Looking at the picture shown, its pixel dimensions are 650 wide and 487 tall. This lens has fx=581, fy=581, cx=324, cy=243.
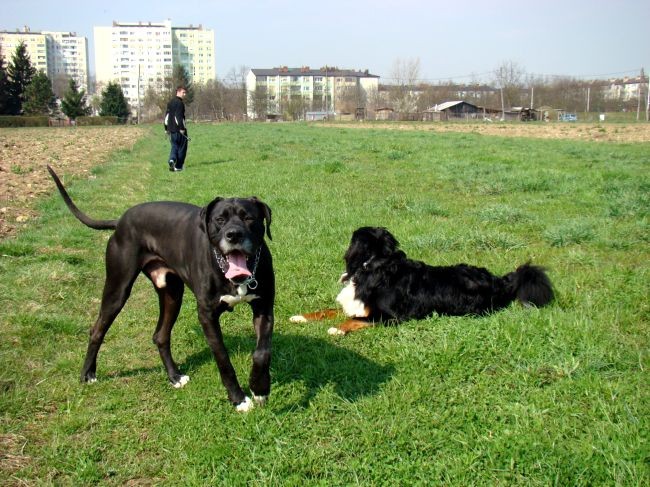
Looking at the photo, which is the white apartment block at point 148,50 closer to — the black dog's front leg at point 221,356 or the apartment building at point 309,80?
the apartment building at point 309,80

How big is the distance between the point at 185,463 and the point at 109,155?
2264 centimetres

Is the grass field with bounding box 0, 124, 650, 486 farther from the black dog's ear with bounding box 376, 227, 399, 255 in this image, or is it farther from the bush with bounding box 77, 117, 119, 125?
the bush with bounding box 77, 117, 119, 125

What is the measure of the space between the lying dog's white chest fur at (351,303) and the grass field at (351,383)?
22 cm

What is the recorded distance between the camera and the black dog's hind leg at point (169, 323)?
4336mm

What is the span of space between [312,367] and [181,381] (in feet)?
3.19

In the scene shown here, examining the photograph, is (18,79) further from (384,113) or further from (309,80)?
(309,80)

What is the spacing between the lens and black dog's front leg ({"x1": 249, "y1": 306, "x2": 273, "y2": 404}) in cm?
366

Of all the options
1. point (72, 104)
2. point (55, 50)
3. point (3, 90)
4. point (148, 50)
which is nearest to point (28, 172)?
point (3, 90)

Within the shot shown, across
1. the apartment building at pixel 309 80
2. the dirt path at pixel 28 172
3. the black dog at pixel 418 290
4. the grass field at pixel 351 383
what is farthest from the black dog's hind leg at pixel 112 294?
the apartment building at pixel 309 80

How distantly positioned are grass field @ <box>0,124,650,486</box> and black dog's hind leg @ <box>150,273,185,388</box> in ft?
0.42

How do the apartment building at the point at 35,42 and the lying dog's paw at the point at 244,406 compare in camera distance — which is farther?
the apartment building at the point at 35,42

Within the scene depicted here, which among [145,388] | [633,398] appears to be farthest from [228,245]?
[633,398]

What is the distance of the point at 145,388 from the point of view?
4.26 metres

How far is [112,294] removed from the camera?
14.2 ft
